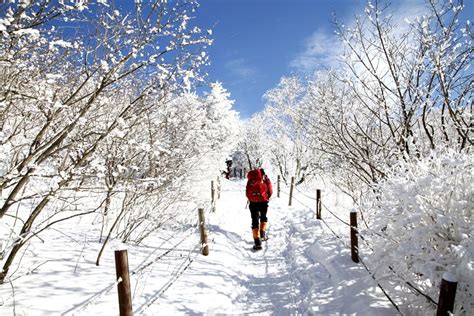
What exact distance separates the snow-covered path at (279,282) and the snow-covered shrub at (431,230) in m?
0.69

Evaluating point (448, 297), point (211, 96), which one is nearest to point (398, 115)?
point (448, 297)

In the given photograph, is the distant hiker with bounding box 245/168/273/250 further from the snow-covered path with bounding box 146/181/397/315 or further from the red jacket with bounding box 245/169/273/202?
the snow-covered path with bounding box 146/181/397/315

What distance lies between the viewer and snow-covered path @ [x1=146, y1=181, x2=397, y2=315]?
398 centimetres

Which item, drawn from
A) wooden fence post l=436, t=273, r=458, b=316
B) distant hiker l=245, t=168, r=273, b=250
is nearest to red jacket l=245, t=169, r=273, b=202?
distant hiker l=245, t=168, r=273, b=250

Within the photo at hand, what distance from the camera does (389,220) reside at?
3.42m

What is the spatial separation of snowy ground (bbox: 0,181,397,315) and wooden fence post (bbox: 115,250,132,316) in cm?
11

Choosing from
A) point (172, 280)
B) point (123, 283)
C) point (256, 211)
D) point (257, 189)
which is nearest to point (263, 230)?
point (256, 211)

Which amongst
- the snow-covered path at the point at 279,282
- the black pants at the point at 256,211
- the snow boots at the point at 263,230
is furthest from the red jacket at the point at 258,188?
the snow-covered path at the point at 279,282

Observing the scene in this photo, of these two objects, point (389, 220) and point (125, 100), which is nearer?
point (389, 220)

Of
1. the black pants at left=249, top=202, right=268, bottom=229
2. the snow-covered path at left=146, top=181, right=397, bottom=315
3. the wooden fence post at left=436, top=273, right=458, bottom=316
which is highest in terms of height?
Answer: the wooden fence post at left=436, top=273, right=458, bottom=316

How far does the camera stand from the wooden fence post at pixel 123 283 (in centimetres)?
315

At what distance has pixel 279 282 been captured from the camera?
523 centimetres

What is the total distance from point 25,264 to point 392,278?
4969mm

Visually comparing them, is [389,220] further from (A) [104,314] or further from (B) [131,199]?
(B) [131,199]
